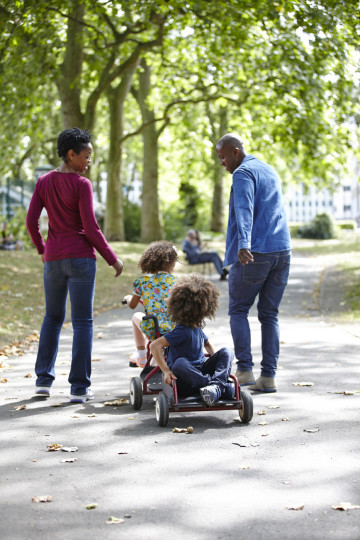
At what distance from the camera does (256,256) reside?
6.76 meters

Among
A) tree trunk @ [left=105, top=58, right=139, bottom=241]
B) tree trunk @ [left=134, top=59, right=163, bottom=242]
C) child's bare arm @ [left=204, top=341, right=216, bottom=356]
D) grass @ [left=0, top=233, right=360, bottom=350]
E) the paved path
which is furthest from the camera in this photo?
tree trunk @ [left=134, top=59, right=163, bottom=242]

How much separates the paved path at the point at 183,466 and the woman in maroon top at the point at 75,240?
1.66 ft

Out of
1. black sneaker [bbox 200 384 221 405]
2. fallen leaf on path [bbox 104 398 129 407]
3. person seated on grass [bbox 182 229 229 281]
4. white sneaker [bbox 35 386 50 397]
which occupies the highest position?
person seated on grass [bbox 182 229 229 281]

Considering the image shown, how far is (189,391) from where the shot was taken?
18.4 ft

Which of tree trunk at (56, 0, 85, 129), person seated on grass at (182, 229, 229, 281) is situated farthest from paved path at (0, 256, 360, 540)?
tree trunk at (56, 0, 85, 129)

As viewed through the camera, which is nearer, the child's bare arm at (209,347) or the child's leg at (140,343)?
the child's bare arm at (209,347)

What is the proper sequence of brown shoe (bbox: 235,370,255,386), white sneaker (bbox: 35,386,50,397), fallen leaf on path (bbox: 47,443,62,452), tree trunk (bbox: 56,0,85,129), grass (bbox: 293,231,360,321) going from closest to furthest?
1. fallen leaf on path (bbox: 47,443,62,452)
2. white sneaker (bbox: 35,386,50,397)
3. brown shoe (bbox: 235,370,255,386)
4. grass (bbox: 293,231,360,321)
5. tree trunk (bbox: 56,0,85,129)

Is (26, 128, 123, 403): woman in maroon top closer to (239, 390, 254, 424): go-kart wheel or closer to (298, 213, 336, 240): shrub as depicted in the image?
(239, 390, 254, 424): go-kart wheel

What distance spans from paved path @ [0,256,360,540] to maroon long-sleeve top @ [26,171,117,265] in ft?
3.92

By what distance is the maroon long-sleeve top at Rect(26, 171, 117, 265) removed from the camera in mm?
6312

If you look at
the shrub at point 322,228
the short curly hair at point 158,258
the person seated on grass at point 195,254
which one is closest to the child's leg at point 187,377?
the short curly hair at point 158,258

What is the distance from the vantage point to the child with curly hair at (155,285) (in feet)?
20.7

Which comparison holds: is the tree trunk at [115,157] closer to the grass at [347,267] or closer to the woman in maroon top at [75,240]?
the grass at [347,267]

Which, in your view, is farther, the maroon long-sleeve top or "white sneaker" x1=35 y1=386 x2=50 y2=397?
"white sneaker" x1=35 y1=386 x2=50 y2=397
